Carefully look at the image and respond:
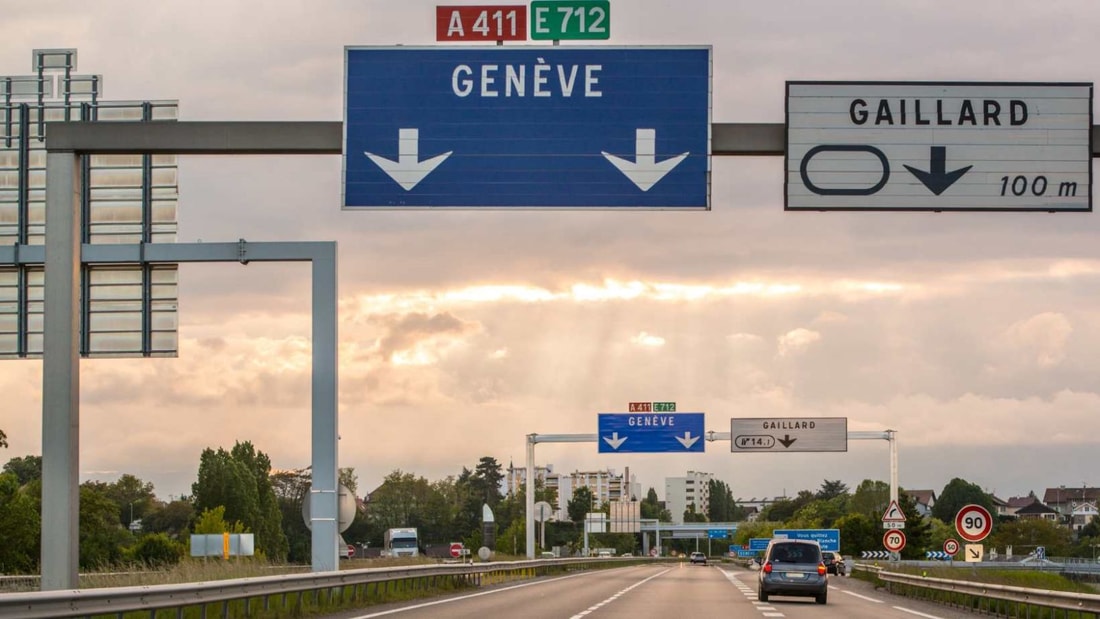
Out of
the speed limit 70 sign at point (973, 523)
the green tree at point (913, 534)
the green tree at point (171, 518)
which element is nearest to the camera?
the speed limit 70 sign at point (973, 523)

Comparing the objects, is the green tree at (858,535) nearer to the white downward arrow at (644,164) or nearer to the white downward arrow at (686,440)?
the white downward arrow at (686,440)

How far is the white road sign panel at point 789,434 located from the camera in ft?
230

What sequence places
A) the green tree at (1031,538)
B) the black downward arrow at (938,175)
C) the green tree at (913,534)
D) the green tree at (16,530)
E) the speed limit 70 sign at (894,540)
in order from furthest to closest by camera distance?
the green tree at (1031,538) → the green tree at (913,534) → the green tree at (16,530) → the speed limit 70 sign at (894,540) → the black downward arrow at (938,175)

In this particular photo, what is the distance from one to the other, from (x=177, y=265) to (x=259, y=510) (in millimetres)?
122886

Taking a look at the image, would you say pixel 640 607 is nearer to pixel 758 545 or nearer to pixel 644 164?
pixel 644 164

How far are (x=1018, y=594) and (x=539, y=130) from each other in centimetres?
1310

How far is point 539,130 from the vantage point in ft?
67.1

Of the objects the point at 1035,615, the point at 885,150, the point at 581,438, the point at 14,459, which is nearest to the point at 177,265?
the point at 885,150

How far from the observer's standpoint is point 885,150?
20297 millimetres

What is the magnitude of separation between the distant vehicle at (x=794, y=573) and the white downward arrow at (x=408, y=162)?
18.8 meters

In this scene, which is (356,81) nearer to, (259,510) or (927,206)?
(927,206)

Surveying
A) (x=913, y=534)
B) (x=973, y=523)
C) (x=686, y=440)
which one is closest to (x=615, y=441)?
(x=686, y=440)

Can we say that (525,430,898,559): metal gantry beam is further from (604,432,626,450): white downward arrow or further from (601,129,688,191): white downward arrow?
(601,129,688,191): white downward arrow

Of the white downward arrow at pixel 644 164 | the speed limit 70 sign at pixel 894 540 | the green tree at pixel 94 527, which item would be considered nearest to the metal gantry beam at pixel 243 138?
the white downward arrow at pixel 644 164
